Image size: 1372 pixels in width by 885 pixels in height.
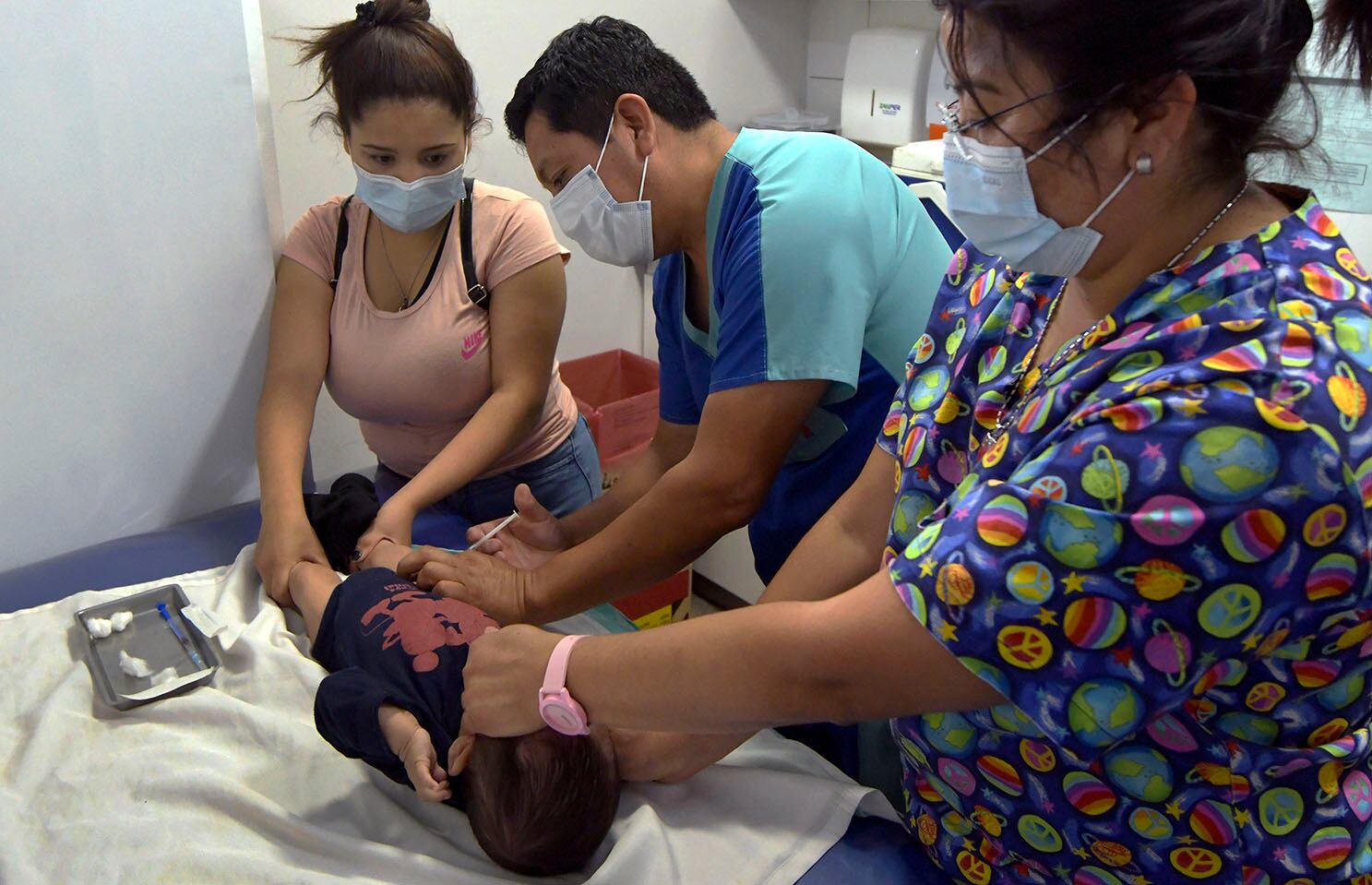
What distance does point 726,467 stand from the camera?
1.29 metres

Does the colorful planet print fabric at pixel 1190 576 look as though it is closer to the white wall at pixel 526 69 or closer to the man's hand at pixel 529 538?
the man's hand at pixel 529 538

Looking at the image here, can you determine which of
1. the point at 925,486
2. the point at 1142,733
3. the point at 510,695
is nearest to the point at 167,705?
the point at 510,695

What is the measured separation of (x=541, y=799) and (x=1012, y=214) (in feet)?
2.62

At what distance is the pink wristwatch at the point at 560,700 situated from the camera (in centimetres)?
98

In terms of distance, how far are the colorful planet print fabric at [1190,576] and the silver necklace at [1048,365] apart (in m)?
0.01

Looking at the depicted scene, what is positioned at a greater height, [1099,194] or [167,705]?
[1099,194]

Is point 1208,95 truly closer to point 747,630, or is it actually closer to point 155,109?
point 747,630

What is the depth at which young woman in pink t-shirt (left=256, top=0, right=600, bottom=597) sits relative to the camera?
1.71 m

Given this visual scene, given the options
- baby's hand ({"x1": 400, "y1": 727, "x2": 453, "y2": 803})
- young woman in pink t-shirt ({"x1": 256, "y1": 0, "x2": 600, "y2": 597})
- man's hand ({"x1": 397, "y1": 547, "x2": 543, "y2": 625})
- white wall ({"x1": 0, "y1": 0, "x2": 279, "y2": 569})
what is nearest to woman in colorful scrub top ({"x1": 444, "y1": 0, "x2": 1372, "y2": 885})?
baby's hand ({"x1": 400, "y1": 727, "x2": 453, "y2": 803})

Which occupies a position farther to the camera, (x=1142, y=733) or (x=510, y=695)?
(x=510, y=695)

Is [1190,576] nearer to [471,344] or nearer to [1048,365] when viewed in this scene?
[1048,365]

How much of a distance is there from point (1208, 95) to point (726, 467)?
2.31 feet

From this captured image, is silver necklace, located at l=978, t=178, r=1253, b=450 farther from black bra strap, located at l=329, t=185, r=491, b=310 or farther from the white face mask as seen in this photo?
black bra strap, located at l=329, t=185, r=491, b=310

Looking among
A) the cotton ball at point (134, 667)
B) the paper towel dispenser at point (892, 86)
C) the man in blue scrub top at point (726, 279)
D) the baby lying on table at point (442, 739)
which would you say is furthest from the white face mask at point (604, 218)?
the paper towel dispenser at point (892, 86)
